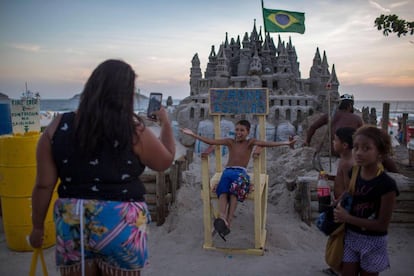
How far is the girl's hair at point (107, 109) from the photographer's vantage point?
77.2 inches

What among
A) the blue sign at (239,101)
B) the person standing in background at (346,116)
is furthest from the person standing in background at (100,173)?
the person standing in background at (346,116)

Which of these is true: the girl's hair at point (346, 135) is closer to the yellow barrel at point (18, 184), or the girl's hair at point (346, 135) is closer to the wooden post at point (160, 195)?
the wooden post at point (160, 195)

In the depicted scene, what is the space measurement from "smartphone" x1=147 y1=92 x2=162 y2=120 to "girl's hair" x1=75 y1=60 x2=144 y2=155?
0.42m

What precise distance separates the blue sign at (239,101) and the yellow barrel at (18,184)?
2545 mm

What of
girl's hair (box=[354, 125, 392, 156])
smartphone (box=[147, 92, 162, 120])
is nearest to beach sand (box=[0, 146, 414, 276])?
girl's hair (box=[354, 125, 392, 156])

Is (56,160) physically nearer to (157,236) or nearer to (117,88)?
(117,88)

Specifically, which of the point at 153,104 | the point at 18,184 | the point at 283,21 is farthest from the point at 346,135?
the point at 283,21

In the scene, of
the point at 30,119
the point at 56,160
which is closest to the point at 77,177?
the point at 56,160

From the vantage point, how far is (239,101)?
5.21 m

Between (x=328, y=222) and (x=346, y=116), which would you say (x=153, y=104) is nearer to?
(x=328, y=222)

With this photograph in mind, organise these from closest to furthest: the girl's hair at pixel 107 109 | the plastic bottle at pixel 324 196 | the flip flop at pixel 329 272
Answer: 1. the girl's hair at pixel 107 109
2. the plastic bottle at pixel 324 196
3. the flip flop at pixel 329 272

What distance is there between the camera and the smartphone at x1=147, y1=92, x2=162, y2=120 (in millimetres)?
2514

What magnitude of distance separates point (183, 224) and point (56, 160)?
13.1 feet

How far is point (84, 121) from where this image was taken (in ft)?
6.51
